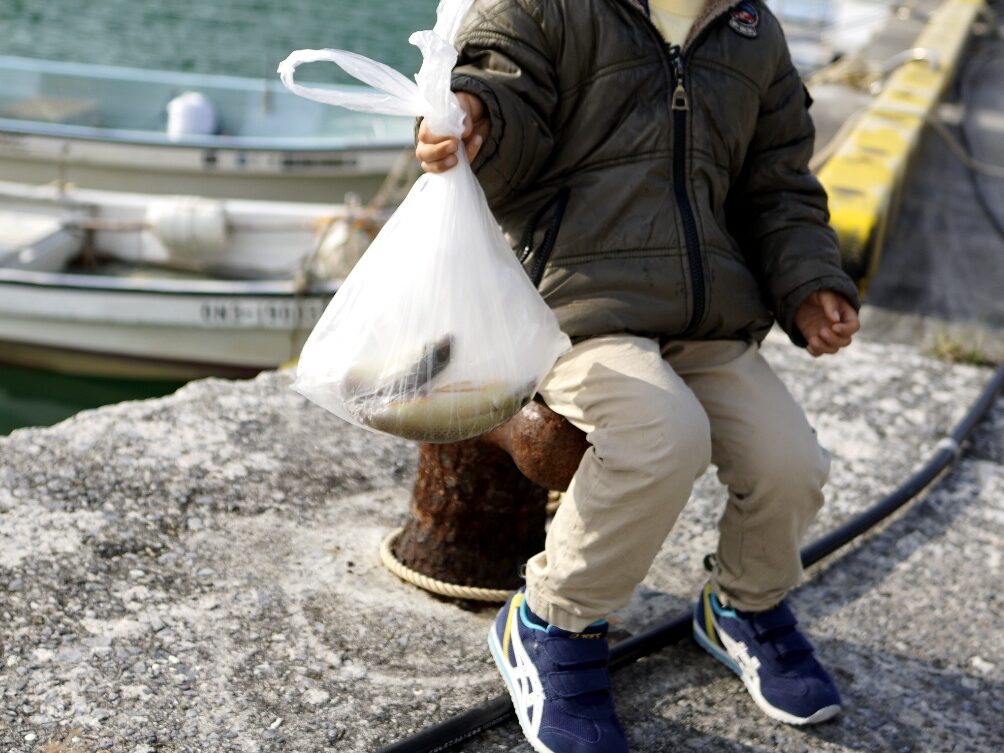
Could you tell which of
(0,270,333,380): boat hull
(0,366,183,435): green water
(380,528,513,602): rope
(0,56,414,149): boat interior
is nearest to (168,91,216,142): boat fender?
(0,56,414,149): boat interior

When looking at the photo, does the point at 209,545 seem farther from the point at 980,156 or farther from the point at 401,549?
the point at 980,156

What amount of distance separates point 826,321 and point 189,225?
7.08 m

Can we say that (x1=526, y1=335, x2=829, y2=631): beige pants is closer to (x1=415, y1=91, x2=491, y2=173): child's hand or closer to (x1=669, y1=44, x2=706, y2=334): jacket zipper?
(x1=669, y1=44, x2=706, y2=334): jacket zipper

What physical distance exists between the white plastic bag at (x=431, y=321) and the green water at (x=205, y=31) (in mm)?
13389

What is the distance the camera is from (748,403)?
2172 mm

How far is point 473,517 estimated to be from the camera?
244 centimetres

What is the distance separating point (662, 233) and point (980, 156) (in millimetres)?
6769

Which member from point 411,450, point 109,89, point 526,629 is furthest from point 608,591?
point 109,89

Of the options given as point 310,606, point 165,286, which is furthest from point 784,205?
point 165,286

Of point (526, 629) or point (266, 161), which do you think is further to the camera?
point (266, 161)

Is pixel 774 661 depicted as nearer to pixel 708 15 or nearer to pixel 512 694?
pixel 512 694

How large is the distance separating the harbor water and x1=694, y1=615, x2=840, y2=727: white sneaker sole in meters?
13.2

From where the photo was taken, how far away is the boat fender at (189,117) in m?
10.6

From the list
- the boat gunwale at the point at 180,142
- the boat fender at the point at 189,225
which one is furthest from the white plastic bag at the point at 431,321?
the boat gunwale at the point at 180,142
